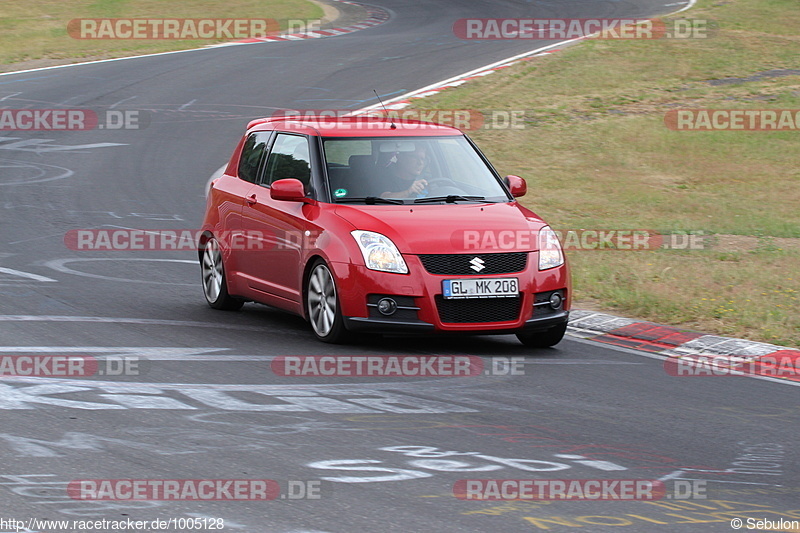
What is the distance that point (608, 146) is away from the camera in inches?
982

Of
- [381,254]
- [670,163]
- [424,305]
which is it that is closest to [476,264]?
[424,305]

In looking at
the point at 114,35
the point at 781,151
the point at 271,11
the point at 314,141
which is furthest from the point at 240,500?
the point at 271,11

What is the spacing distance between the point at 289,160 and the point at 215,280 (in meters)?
1.50

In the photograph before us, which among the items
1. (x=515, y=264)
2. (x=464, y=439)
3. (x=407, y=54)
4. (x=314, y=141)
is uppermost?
(x=407, y=54)

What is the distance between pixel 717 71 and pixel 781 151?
7.07 metres

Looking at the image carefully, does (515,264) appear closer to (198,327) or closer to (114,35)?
(198,327)

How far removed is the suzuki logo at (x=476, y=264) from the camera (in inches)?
370

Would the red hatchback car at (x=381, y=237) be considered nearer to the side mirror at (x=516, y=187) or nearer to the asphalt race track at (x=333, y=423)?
the side mirror at (x=516, y=187)

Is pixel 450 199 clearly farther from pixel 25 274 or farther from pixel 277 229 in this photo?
pixel 25 274

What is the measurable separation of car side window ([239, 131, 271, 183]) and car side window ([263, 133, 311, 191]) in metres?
0.21

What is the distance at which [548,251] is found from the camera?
9859mm

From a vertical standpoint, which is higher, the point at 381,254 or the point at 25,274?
the point at 381,254

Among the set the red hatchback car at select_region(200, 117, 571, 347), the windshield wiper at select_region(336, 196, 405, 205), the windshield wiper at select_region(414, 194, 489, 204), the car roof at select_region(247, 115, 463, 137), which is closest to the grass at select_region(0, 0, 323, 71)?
the car roof at select_region(247, 115, 463, 137)

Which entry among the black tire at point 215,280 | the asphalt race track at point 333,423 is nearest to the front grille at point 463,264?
the asphalt race track at point 333,423
